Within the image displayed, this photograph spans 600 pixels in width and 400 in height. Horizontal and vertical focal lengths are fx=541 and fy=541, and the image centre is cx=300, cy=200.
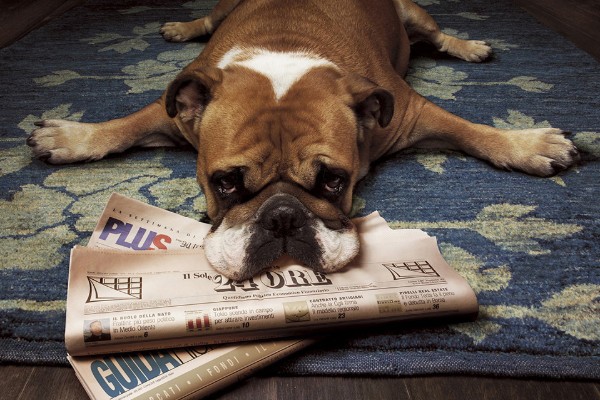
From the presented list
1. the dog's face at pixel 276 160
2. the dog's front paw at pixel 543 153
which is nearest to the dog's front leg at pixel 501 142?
the dog's front paw at pixel 543 153

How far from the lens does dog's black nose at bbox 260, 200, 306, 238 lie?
1136 millimetres

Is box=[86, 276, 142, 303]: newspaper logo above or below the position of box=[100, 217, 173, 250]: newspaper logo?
above

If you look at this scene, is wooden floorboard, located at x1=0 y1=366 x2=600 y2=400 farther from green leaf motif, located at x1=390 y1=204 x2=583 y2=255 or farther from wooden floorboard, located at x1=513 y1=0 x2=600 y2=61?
wooden floorboard, located at x1=513 y1=0 x2=600 y2=61

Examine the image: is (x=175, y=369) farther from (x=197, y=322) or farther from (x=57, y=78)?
(x=57, y=78)

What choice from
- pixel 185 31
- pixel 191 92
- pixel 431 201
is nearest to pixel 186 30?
pixel 185 31

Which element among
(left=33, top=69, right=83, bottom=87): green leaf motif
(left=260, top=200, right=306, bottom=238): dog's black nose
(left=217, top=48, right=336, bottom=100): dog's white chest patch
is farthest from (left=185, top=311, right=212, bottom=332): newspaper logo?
(left=33, top=69, right=83, bottom=87): green leaf motif

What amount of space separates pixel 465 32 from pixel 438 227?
5.94 feet

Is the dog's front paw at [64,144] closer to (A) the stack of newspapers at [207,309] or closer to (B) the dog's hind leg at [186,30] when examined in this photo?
(A) the stack of newspapers at [207,309]

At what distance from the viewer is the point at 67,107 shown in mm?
2010

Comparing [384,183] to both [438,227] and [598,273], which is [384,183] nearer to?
[438,227]

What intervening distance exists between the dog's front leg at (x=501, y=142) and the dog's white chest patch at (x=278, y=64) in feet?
1.44

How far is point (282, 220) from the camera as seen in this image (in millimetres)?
1136

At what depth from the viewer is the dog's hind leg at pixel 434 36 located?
8.11 ft

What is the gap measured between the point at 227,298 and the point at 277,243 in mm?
177
